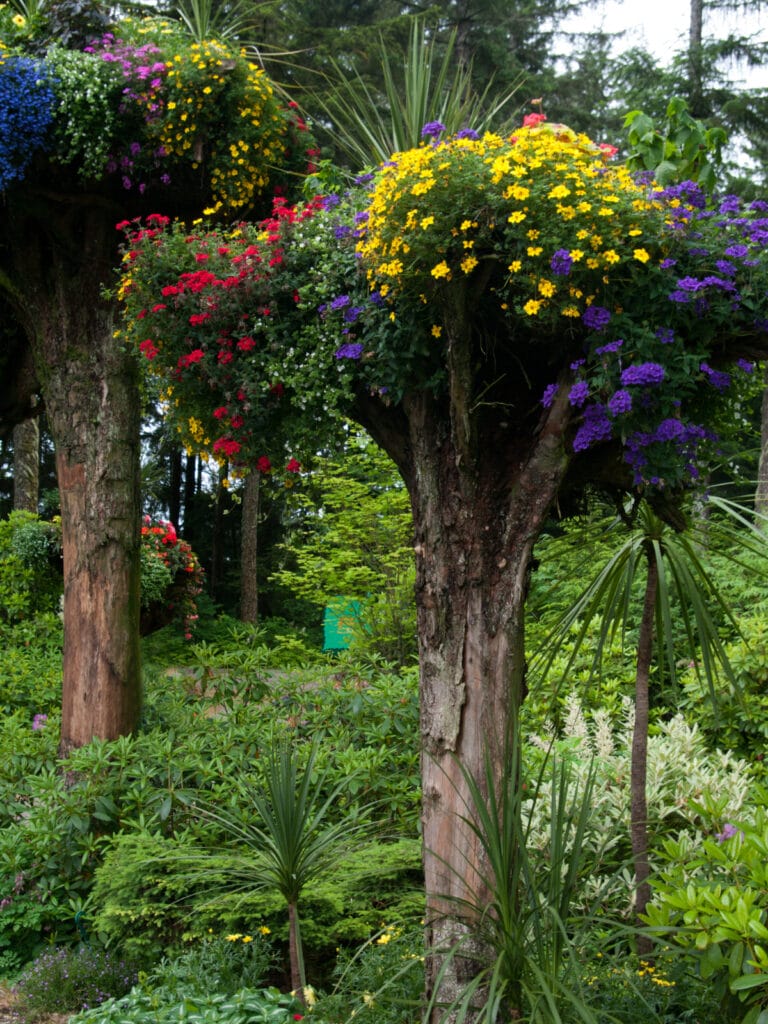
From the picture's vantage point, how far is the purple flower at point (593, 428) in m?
3.16

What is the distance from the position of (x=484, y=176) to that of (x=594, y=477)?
1203mm

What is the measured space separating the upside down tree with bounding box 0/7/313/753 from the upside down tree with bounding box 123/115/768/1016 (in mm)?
1416

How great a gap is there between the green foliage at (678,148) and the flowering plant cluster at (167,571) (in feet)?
21.1

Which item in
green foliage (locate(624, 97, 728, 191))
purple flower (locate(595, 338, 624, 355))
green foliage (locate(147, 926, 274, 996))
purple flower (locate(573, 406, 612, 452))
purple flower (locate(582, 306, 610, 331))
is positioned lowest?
green foliage (locate(147, 926, 274, 996))

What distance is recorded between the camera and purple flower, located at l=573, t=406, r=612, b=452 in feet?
10.4

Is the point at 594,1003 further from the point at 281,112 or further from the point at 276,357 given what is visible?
the point at 281,112

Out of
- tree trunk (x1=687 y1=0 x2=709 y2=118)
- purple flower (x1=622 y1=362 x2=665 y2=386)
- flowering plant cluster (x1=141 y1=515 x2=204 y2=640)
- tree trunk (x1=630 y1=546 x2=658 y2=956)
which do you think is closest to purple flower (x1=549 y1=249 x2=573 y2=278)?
purple flower (x1=622 y1=362 x2=665 y2=386)

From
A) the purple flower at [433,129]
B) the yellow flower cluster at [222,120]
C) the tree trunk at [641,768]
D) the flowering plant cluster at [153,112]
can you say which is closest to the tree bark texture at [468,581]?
the tree trunk at [641,768]

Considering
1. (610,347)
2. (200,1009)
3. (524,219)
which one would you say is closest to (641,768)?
(610,347)

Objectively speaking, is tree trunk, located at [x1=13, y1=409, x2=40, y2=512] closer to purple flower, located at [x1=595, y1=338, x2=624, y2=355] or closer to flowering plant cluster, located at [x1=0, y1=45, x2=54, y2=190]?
flowering plant cluster, located at [x1=0, y1=45, x2=54, y2=190]

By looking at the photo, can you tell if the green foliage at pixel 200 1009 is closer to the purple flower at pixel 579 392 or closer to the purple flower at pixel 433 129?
the purple flower at pixel 579 392

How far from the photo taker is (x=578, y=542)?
4016 millimetres

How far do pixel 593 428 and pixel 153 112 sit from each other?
335 cm

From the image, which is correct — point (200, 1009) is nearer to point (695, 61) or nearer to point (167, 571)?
point (167, 571)
